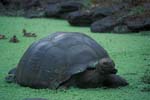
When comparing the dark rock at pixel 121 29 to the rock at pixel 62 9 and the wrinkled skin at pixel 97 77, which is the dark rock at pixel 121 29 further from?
the wrinkled skin at pixel 97 77

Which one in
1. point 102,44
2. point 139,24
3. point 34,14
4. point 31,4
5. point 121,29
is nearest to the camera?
point 102,44

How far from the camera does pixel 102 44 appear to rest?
23.4 feet

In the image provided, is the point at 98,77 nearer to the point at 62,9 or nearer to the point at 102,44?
the point at 102,44

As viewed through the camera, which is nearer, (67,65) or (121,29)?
(67,65)

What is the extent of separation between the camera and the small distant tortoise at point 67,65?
399cm

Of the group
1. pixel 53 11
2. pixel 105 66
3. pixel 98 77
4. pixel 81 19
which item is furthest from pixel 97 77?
pixel 53 11

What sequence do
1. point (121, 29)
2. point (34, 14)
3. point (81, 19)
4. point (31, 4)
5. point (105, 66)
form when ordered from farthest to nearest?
point (31, 4) → point (34, 14) → point (81, 19) → point (121, 29) → point (105, 66)

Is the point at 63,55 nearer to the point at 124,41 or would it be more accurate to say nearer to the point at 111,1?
the point at 124,41

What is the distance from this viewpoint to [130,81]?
14.6 feet

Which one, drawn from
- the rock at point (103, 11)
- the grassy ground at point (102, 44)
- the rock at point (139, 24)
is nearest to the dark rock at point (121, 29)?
the rock at point (139, 24)

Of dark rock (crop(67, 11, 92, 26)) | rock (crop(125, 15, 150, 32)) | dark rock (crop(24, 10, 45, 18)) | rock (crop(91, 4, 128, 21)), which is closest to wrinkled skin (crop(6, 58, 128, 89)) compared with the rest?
rock (crop(125, 15, 150, 32))

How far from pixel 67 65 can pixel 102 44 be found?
10.4 feet

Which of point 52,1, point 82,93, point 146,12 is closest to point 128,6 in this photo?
point 146,12

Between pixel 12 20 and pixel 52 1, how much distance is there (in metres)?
2.36
